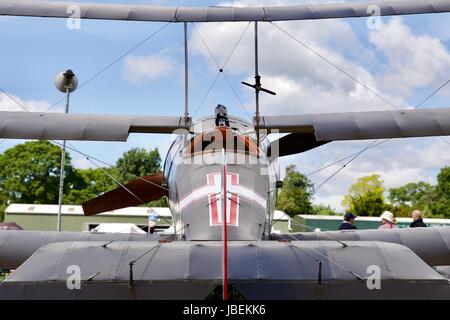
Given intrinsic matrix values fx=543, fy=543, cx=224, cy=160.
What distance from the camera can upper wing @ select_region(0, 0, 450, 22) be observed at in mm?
10680

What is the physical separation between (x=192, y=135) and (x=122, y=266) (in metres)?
3.75

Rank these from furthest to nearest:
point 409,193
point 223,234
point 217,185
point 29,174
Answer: point 409,193 < point 29,174 < point 217,185 < point 223,234

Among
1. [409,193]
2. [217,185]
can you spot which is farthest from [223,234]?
[409,193]

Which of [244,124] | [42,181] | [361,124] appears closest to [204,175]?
[244,124]

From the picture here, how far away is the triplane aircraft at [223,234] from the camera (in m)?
3.33

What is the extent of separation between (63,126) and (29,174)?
5702 centimetres

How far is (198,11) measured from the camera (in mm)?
10734

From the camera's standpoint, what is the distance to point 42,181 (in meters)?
60.9

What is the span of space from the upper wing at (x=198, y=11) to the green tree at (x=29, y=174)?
5179 cm

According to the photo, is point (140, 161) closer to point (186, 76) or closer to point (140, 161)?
point (140, 161)

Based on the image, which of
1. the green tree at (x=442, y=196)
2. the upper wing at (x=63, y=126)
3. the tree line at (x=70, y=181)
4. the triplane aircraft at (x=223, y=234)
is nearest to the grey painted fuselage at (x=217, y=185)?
the triplane aircraft at (x=223, y=234)

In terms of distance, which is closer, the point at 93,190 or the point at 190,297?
the point at 190,297
